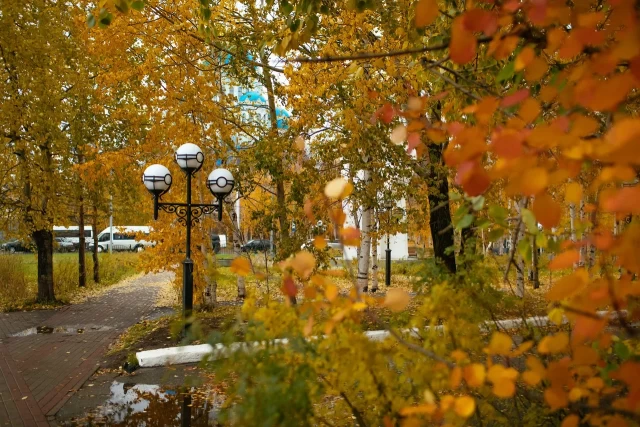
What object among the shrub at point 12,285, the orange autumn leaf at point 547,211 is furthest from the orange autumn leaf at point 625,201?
the shrub at point 12,285

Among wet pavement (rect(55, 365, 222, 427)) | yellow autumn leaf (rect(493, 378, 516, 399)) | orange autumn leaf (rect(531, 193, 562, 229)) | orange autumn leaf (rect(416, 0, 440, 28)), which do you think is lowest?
wet pavement (rect(55, 365, 222, 427))

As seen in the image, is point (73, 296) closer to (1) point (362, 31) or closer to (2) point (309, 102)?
(2) point (309, 102)

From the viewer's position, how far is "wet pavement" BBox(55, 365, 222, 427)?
4.91 meters

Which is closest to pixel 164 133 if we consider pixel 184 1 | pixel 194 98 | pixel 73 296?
pixel 194 98

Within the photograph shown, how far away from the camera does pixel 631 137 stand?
40.6 inches

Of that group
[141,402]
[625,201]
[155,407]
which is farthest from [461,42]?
[141,402]

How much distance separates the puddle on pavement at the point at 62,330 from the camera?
372 inches

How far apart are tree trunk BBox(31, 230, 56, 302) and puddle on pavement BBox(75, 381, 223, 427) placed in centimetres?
820

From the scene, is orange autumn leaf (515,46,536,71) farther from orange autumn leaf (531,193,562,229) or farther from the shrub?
the shrub

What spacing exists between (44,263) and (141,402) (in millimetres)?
8979

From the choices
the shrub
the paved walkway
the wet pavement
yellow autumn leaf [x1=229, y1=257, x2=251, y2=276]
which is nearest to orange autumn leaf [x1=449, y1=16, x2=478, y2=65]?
yellow autumn leaf [x1=229, y1=257, x2=251, y2=276]

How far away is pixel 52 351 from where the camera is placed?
7984 millimetres

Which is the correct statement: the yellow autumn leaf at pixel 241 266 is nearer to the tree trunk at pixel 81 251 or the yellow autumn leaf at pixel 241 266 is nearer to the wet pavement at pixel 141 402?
the wet pavement at pixel 141 402

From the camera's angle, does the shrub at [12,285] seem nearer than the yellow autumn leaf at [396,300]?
No
